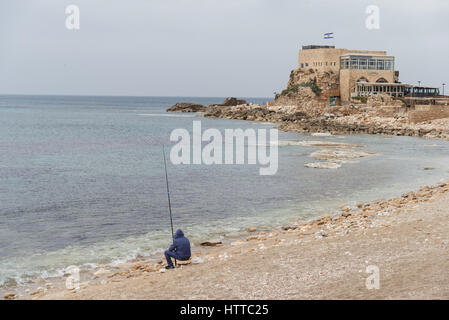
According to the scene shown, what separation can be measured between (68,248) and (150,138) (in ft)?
121

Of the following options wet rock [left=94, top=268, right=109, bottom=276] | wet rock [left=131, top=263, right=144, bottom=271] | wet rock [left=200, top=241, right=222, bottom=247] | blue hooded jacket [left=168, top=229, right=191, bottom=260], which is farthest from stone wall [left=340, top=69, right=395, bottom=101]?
wet rock [left=94, top=268, right=109, bottom=276]

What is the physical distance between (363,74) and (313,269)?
270ft

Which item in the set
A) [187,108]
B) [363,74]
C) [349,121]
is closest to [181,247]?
[349,121]

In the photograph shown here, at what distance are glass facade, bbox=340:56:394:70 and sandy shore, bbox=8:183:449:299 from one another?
254 ft

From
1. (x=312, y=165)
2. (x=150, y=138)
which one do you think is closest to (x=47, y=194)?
(x=312, y=165)

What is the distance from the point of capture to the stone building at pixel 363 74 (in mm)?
84125

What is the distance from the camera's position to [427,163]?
3014 cm

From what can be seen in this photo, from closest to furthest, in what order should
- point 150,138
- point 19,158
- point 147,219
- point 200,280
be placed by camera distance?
point 200,280 < point 147,219 < point 19,158 < point 150,138

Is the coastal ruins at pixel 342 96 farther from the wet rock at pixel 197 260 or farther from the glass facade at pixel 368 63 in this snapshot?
the wet rock at pixel 197 260

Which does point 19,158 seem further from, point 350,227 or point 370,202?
point 350,227

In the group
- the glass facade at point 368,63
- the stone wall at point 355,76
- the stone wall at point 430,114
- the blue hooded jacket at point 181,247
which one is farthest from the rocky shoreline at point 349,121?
the blue hooded jacket at point 181,247

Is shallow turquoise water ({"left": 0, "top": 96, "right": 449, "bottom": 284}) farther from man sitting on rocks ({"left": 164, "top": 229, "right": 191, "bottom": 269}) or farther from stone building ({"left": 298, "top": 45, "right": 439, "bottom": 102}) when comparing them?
stone building ({"left": 298, "top": 45, "right": 439, "bottom": 102})

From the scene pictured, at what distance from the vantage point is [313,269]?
30.8 feet

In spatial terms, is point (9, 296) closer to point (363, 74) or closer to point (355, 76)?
point (355, 76)
